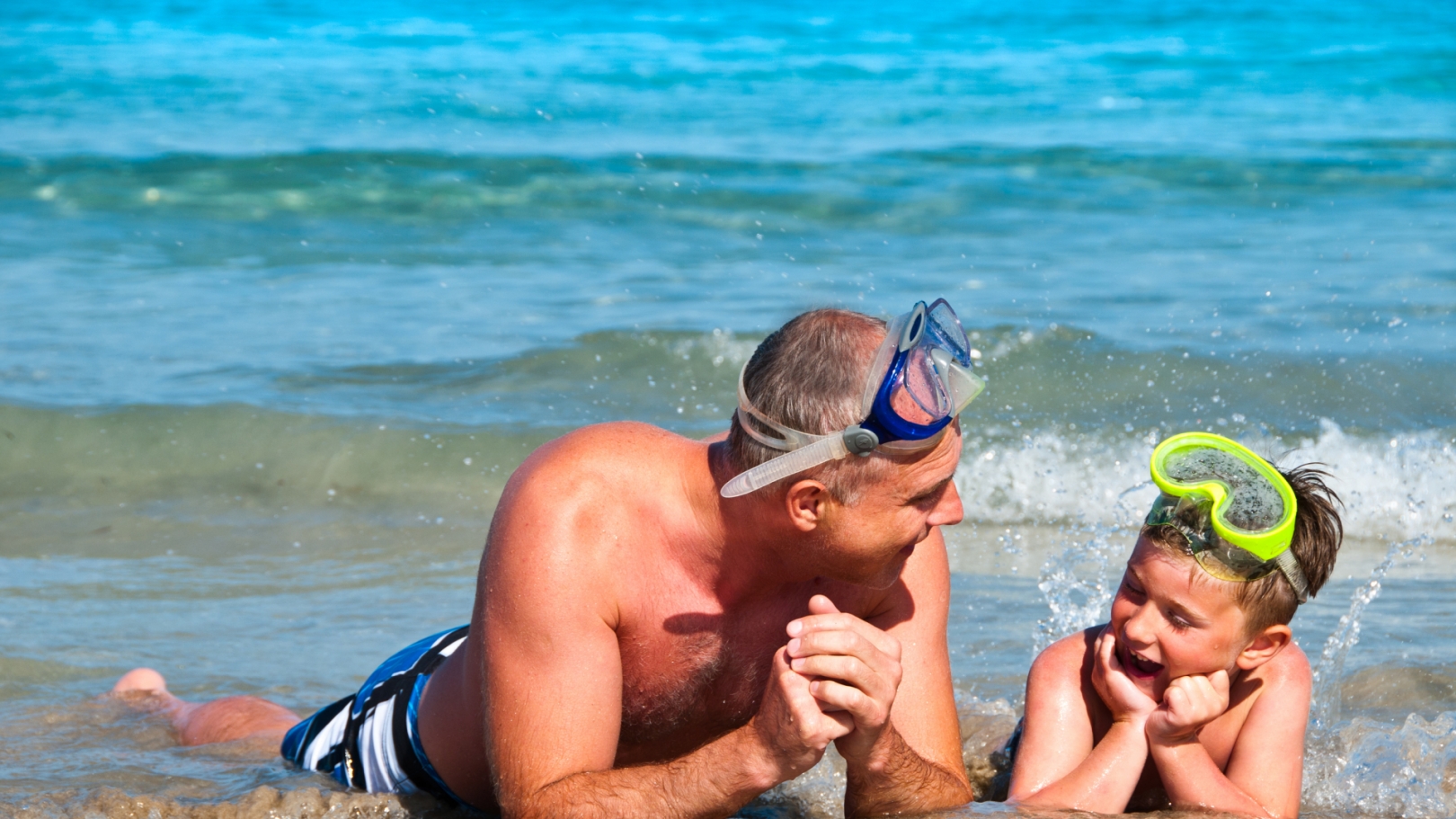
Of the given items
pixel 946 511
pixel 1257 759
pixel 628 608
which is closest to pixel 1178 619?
pixel 1257 759

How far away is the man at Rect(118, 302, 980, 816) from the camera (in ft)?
9.40

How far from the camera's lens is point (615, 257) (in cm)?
1206

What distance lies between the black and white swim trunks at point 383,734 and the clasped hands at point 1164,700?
165 centimetres

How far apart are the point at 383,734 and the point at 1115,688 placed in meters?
1.89

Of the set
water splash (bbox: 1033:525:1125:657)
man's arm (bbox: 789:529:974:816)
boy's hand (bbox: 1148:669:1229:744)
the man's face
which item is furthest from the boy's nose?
water splash (bbox: 1033:525:1125:657)

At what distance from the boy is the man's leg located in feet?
7.47

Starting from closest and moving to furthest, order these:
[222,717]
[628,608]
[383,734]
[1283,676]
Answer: [628,608], [1283,676], [383,734], [222,717]

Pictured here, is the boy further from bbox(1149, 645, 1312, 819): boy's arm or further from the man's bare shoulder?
the man's bare shoulder

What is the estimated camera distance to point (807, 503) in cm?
297

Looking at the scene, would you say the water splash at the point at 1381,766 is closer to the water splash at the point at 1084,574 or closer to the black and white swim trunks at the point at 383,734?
the water splash at the point at 1084,574

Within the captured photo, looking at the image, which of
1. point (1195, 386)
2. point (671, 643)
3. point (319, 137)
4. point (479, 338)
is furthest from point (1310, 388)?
point (319, 137)

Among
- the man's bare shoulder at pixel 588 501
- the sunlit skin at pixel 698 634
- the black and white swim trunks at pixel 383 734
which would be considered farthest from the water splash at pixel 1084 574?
the black and white swim trunks at pixel 383 734

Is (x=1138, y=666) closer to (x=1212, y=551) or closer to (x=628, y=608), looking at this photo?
(x=1212, y=551)

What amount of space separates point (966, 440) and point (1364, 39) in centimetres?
2267
